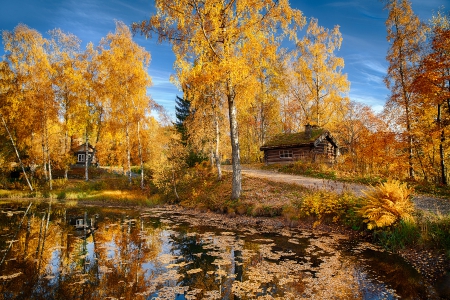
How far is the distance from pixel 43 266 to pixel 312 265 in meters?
7.17

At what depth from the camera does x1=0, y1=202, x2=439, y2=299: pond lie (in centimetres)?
565

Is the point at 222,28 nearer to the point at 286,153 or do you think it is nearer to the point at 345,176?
the point at 345,176

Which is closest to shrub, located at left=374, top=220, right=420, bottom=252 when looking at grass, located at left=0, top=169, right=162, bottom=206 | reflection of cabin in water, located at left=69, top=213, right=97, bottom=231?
reflection of cabin in water, located at left=69, top=213, right=97, bottom=231

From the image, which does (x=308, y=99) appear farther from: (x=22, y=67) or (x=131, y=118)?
(x=22, y=67)

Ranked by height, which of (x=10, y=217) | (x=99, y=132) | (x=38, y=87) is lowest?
(x=10, y=217)

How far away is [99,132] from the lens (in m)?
29.0

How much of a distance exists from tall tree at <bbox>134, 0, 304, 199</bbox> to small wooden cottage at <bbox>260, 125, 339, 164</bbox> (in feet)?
45.2

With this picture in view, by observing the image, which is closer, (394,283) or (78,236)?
(394,283)

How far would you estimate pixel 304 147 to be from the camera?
26.3 m

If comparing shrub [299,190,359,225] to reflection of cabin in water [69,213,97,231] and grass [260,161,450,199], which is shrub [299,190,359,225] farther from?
reflection of cabin in water [69,213,97,231]

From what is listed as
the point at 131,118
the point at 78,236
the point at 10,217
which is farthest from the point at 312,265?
the point at 131,118

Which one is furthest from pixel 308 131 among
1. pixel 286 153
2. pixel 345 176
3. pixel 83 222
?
pixel 83 222

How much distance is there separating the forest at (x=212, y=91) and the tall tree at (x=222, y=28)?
2.2 inches

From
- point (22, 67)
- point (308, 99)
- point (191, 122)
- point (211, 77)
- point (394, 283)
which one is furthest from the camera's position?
point (308, 99)
